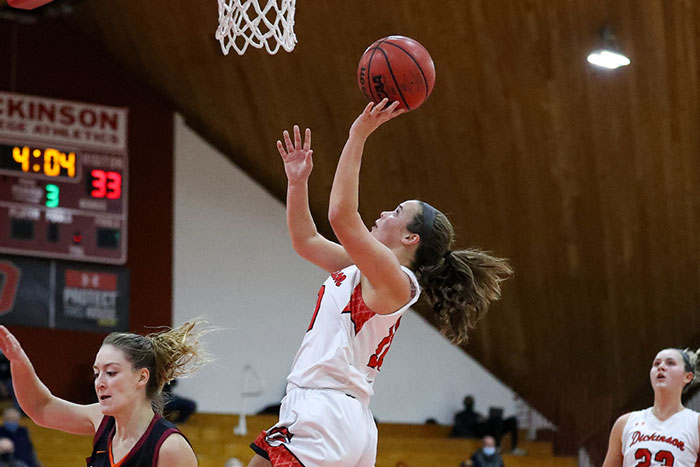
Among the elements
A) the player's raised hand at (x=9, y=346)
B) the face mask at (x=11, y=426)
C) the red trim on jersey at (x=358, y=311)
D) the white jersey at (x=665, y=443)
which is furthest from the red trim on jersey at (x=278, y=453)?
the face mask at (x=11, y=426)

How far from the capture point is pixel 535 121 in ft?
33.2

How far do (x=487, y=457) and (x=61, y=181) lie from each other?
503 centimetres

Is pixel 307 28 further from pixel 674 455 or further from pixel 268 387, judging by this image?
pixel 674 455

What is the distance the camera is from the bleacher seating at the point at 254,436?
10695 millimetres

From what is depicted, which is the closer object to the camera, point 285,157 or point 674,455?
point 285,157

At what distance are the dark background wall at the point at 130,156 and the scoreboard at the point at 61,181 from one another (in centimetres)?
24

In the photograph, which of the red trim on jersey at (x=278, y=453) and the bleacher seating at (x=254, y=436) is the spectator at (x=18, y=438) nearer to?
the bleacher seating at (x=254, y=436)

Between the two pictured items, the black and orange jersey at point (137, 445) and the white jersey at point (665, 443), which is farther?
the white jersey at point (665, 443)

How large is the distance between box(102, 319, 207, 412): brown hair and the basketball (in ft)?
3.62

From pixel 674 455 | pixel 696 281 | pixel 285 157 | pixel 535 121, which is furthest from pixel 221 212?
pixel 285 157

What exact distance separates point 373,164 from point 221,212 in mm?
2217

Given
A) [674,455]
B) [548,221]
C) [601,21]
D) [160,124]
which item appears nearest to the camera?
[674,455]

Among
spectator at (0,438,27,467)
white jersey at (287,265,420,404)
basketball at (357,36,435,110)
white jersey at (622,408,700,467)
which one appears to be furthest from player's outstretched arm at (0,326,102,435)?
spectator at (0,438,27,467)

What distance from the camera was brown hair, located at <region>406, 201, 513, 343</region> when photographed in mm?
4090
